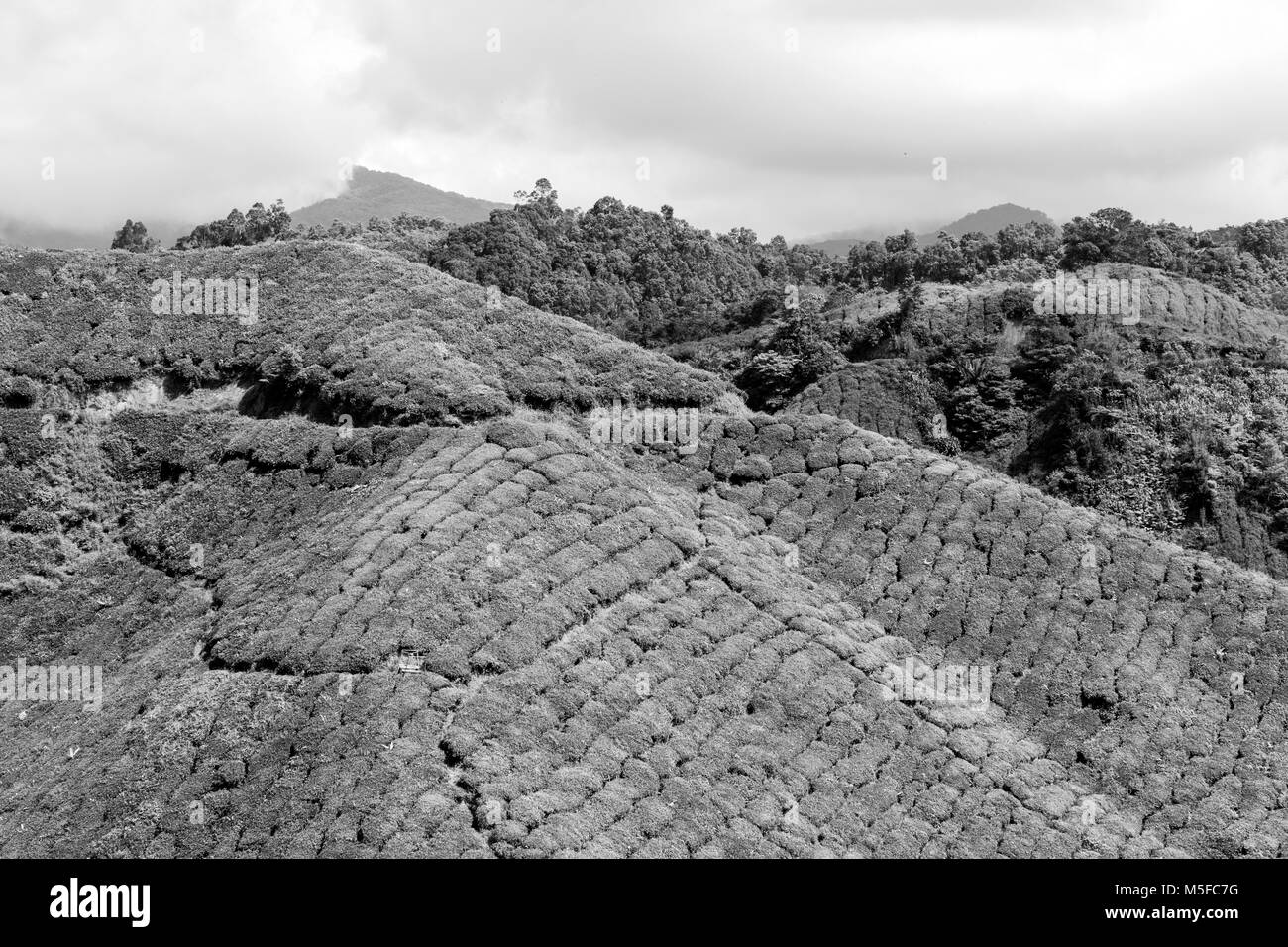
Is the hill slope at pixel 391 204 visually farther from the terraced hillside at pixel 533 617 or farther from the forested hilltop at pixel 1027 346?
the terraced hillside at pixel 533 617

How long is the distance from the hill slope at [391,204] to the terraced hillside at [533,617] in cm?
10871

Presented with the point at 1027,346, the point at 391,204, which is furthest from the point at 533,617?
the point at 391,204

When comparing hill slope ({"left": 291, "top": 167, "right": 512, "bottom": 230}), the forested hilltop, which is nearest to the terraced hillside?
the forested hilltop

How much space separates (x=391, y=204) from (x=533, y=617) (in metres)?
140

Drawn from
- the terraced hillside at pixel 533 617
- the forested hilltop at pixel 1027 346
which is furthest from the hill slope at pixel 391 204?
the terraced hillside at pixel 533 617

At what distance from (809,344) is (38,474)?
33.5 metres

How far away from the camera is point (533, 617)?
32.3 metres

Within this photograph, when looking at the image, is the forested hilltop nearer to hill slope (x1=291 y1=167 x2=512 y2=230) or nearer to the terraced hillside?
the terraced hillside

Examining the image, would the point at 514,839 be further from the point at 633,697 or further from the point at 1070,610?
the point at 1070,610

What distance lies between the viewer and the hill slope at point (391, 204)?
15575cm

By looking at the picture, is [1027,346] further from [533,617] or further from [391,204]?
[391,204]

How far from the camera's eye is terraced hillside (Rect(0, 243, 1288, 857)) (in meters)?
28.1

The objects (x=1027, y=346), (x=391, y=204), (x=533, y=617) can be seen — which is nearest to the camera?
(x=533, y=617)

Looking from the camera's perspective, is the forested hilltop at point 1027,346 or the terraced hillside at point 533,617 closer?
the terraced hillside at point 533,617
